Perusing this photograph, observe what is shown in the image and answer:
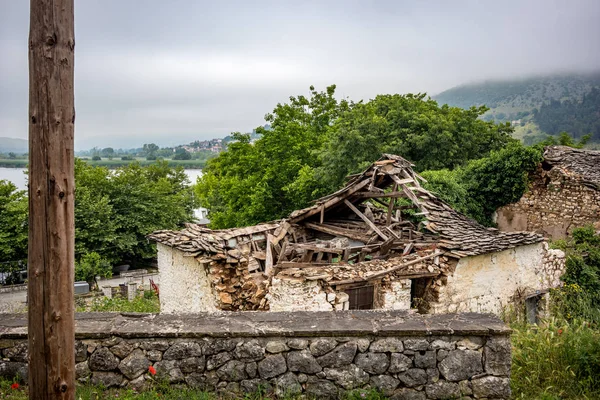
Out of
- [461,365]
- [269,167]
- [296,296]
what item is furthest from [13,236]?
[461,365]

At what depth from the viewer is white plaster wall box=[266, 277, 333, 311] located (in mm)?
8938

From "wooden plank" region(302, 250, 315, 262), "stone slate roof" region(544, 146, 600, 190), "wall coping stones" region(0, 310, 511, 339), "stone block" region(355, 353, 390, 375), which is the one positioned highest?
"stone slate roof" region(544, 146, 600, 190)

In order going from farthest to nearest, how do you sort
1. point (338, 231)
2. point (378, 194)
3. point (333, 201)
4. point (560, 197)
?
point (560, 197) < point (338, 231) < point (333, 201) < point (378, 194)

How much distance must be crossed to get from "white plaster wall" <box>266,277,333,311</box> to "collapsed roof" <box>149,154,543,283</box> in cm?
30

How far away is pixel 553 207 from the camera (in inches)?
701

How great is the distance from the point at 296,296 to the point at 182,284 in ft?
10.8

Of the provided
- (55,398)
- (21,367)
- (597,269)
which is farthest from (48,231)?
(597,269)

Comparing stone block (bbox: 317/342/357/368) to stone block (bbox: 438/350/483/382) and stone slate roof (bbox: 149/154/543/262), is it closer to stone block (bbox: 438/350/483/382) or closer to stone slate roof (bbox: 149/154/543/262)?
stone block (bbox: 438/350/483/382)

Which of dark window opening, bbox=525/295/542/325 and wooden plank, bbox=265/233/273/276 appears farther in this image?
dark window opening, bbox=525/295/542/325

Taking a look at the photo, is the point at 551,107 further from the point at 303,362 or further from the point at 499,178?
the point at 303,362

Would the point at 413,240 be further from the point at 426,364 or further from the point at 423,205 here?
the point at 426,364

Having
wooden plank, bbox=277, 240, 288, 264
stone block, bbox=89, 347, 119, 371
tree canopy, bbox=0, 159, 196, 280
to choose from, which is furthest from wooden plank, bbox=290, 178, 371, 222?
tree canopy, bbox=0, 159, 196, 280

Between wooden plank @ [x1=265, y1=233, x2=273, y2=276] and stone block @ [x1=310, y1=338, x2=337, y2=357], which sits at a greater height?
stone block @ [x1=310, y1=338, x2=337, y2=357]

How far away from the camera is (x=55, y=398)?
304 centimetres
